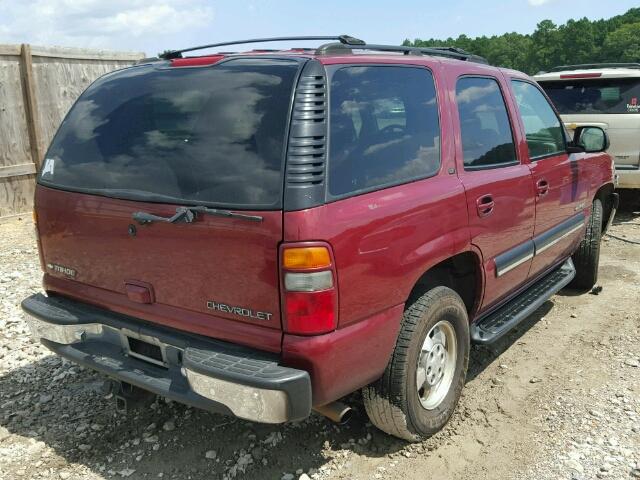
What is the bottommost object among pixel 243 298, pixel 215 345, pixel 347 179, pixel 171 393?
pixel 171 393

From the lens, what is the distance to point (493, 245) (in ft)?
11.4

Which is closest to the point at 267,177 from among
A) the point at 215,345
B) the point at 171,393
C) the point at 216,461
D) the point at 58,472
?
the point at 215,345

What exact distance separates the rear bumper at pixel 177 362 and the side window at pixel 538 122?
258 centimetres

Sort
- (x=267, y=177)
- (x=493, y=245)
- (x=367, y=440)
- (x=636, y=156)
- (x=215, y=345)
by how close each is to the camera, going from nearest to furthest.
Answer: (x=267, y=177), (x=215, y=345), (x=367, y=440), (x=493, y=245), (x=636, y=156)

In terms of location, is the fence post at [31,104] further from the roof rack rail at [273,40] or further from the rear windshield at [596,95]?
the rear windshield at [596,95]

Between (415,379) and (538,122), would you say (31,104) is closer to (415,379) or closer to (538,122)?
(538,122)

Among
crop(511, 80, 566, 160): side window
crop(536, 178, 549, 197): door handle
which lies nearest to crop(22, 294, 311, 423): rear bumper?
crop(536, 178, 549, 197): door handle

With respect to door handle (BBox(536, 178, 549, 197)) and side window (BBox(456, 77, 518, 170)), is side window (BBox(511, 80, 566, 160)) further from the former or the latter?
side window (BBox(456, 77, 518, 170))

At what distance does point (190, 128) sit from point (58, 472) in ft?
6.14

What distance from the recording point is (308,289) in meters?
2.31

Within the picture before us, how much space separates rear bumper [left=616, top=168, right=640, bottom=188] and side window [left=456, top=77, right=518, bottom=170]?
4.52 meters

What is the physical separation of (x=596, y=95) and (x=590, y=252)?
330cm

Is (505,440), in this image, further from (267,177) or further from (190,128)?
(190,128)

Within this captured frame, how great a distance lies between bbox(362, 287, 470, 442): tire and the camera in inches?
111
